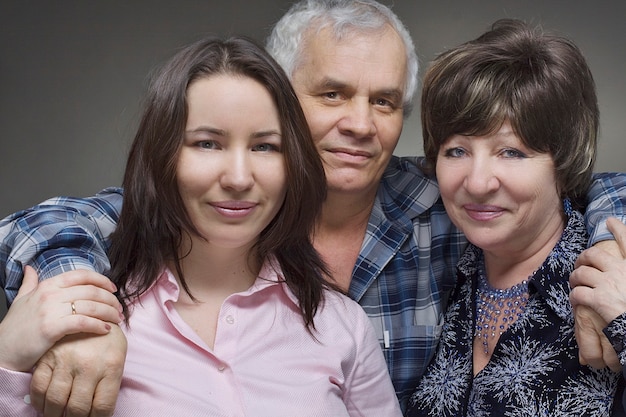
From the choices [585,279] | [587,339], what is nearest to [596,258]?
[585,279]

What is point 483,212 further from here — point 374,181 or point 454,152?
point 374,181

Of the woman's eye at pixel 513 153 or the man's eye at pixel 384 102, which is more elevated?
the man's eye at pixel 384 102

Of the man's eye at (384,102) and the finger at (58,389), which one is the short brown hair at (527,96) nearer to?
the man's eye at (384,102)

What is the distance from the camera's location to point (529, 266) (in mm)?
1949

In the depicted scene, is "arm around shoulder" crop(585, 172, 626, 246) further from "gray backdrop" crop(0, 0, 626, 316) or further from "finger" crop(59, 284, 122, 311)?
"gray backdrop" crop(0, 0, 626, 316)

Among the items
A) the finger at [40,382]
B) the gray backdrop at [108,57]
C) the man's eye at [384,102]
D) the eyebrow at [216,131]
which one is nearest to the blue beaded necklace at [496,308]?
the man's eye at [384,102]

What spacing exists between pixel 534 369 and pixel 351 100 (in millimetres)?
803

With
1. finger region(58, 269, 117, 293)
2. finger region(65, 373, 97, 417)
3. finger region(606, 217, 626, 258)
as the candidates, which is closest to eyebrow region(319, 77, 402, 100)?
finger region(606, 217, 626, 258)

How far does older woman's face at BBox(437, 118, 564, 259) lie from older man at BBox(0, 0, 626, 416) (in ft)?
0.57

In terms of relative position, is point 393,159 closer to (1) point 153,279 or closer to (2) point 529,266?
(2) point 529,266

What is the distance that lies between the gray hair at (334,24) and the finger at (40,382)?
3.60ft

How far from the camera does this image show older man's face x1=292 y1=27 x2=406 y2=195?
2.23 metres

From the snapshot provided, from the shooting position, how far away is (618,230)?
1734 mm

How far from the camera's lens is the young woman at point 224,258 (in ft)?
5.36
